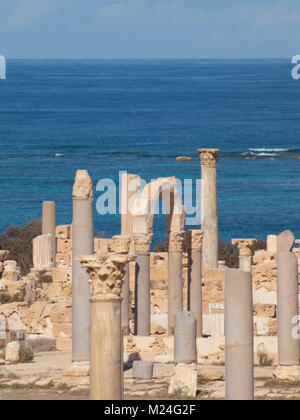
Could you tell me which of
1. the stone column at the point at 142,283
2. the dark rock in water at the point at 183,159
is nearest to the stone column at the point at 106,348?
the stone column at the point at 142,283

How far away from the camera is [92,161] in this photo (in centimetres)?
10325

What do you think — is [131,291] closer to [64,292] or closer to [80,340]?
[64,292]

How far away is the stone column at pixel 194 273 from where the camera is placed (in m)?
30.9

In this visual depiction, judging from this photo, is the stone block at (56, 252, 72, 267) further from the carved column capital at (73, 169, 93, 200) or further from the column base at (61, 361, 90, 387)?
the column base at (61, 361, 90, 387)

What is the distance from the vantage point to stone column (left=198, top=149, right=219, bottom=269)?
36.2m

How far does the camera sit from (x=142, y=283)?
29.7 m

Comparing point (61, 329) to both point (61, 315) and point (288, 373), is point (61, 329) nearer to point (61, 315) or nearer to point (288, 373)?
point (61, 315)

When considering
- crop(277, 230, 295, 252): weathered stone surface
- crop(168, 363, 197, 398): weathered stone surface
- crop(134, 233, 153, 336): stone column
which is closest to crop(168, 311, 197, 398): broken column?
crop(168, 363, 197, 398): weathered stone surface

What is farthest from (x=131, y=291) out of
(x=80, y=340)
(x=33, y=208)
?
(x=33, y=208)

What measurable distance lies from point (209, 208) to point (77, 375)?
40.9 ft

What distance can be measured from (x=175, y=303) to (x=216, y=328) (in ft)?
3.62

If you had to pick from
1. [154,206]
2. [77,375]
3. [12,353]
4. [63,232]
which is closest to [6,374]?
[77,375]

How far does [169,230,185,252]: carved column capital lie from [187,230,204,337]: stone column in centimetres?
53

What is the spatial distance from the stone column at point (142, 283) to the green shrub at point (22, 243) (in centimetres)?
1136
